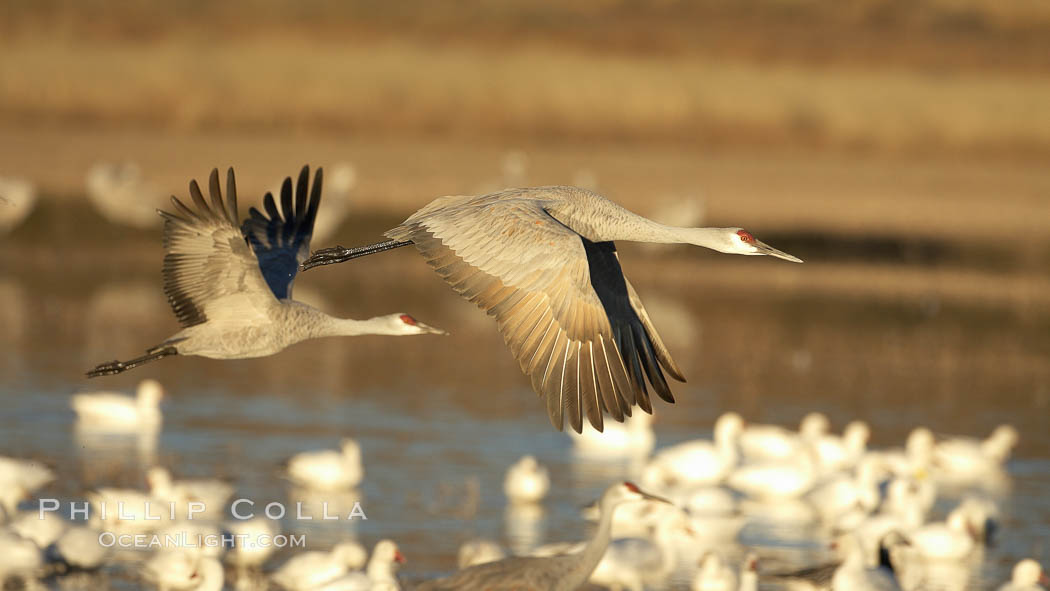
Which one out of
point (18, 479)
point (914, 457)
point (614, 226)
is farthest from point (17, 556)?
point (914, 457)

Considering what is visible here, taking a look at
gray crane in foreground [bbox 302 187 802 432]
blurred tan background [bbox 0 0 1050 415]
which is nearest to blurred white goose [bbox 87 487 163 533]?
gray crane in foreground [bbox 302 187 802 432]

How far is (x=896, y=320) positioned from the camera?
19875mm

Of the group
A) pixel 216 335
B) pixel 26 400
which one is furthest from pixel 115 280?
→ pixel 216 335

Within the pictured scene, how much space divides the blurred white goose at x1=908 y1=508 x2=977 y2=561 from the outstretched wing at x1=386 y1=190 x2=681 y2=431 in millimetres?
4319

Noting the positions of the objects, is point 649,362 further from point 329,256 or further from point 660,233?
point 329,256

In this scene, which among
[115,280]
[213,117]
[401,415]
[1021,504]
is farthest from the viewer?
[213,117]

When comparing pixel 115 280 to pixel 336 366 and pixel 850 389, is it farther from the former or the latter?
pixel 850 389

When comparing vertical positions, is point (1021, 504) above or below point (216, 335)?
below

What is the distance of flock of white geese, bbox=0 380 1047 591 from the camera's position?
391 inches

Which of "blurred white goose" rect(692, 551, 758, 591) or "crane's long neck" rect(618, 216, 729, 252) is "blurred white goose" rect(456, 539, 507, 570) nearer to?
"blurred white goose" rect(692, 551, 758, 591)

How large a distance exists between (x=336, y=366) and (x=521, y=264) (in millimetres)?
9292

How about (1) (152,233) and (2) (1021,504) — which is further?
(1) (152,233)

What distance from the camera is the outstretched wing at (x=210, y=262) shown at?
8.46m

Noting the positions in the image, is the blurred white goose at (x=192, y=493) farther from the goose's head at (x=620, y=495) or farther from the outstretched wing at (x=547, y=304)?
the outstretched wing at (x=547, y=304)
